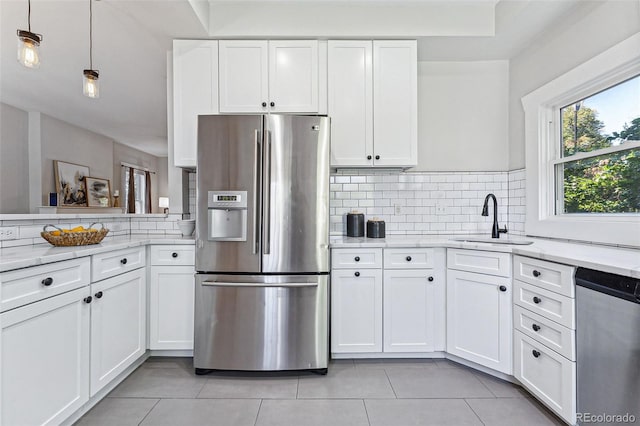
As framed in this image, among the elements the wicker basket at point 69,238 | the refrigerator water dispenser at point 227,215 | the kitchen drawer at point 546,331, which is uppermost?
the refrigerator water dispenser at point 227,215

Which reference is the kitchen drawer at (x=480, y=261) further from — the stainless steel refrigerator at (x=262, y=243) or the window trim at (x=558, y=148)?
the stainless steel refrigerator at (x=262, y=243)

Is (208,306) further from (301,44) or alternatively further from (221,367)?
(301,44)

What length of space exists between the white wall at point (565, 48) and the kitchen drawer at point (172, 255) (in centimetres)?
281

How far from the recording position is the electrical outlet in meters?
1.82

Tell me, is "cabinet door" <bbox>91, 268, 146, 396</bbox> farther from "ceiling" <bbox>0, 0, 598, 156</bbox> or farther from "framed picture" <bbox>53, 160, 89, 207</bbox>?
"framed picture" <bbox>53, 160, 89, 207</bbox>

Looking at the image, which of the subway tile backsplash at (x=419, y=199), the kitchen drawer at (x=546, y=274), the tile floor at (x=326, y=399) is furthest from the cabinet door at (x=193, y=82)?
the kitchen drawer at (x=546, y=274)

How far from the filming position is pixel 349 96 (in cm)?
255

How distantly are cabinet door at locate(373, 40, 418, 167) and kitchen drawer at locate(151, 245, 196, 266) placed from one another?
1617mm

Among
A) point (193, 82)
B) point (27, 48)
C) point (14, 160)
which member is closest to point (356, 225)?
point (193, 82)

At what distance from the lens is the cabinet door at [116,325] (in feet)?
5.85

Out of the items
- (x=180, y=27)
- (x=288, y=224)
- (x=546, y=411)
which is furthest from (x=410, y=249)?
(x=180, y=27)

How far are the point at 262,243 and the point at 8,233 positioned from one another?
4.74 ft

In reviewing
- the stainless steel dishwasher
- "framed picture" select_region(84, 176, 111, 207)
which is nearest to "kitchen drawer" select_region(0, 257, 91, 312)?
the stainless steel dishwasher

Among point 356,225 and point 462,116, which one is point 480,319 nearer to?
point 356,225
